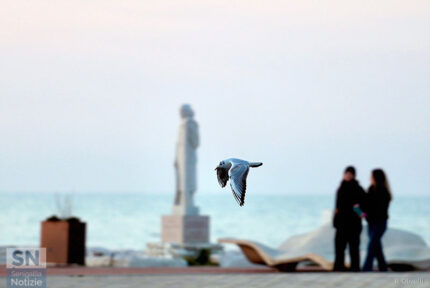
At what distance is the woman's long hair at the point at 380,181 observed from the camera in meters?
13.1

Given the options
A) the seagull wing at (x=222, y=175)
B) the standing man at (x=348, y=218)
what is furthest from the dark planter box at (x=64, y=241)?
the seagull wing at (x=222, y=175)

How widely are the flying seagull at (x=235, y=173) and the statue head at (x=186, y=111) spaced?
15.9m

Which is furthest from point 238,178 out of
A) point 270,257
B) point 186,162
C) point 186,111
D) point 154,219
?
point 154,219

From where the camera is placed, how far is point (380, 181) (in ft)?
43.0

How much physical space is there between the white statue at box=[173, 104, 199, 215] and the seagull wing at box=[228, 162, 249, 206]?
15.7 m

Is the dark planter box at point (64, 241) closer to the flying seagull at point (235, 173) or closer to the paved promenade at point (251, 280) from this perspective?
the paved promenade at point (251, 280)

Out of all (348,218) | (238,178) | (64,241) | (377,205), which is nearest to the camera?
(238,178)

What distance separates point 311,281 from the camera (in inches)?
457

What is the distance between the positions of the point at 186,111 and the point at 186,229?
93.5 inches

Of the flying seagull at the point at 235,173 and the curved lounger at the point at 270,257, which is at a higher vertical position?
the flying seagull at the point at 235,173

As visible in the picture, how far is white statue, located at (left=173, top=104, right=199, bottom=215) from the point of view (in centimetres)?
2120

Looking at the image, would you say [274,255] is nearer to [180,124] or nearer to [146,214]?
[180,124]

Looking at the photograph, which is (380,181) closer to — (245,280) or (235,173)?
(245,280)

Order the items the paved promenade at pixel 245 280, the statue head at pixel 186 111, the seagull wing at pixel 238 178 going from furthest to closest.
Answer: the statue head at pixel 186 111, the paved promenade at pixel 245 280, the seagull wing at pixel 238 178
